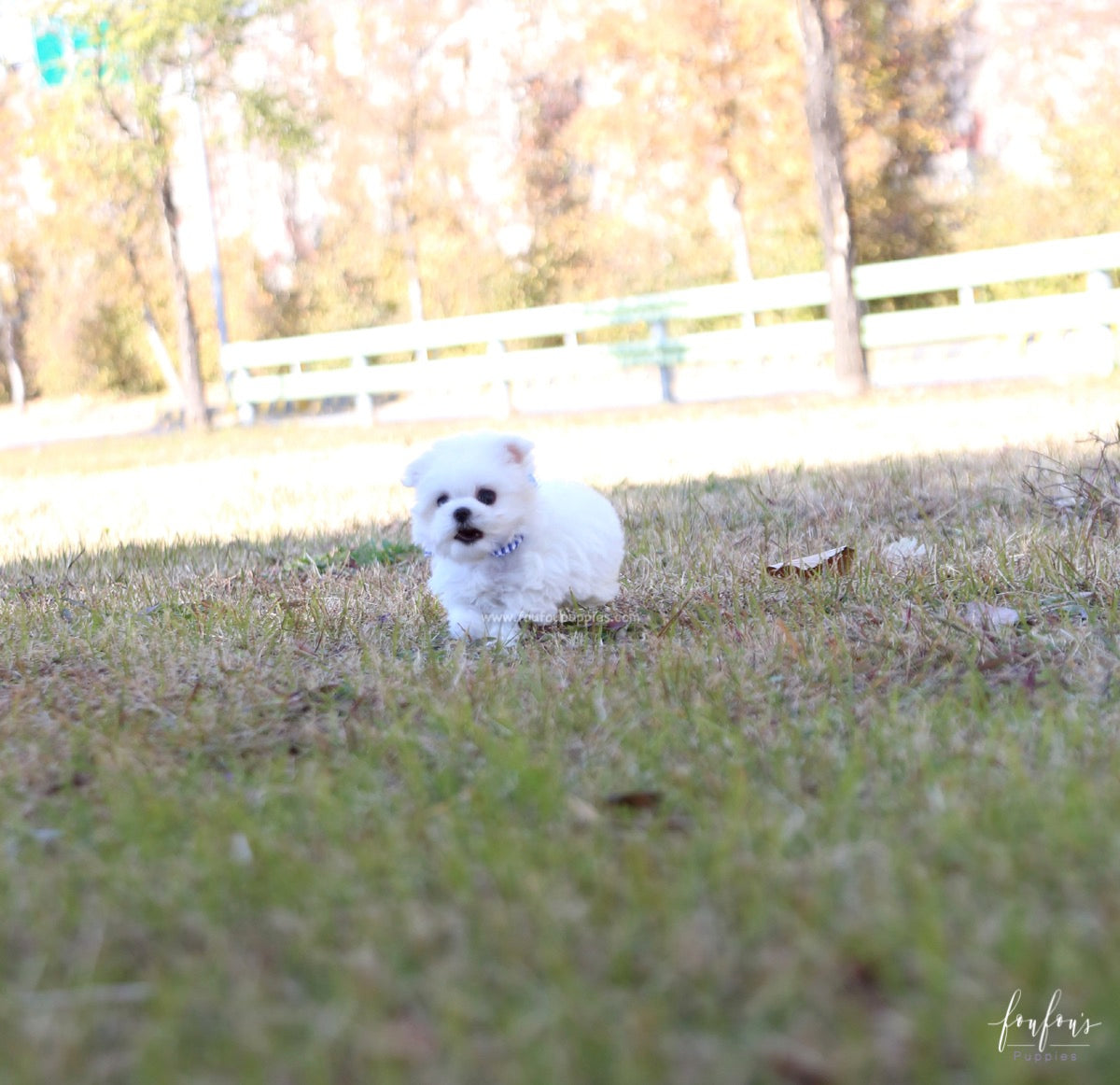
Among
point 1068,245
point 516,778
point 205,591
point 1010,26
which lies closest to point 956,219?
point 1010,26

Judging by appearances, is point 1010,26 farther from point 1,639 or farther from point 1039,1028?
point 1039,1028

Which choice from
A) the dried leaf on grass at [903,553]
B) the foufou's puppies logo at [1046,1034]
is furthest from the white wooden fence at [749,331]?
the foufou's puppies logo at [1046,1034]

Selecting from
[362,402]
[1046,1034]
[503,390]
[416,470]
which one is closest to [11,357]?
[362,402]

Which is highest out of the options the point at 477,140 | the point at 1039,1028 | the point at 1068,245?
the point at 477,140

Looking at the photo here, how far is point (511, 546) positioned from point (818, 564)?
0.95 metres

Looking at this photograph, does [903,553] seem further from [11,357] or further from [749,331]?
[11,357]

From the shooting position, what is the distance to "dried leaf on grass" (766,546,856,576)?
4.25 m

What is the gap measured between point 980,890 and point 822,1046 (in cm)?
45

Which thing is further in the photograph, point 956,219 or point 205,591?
point 956,219

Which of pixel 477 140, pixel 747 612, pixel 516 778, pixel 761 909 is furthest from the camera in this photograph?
pixel 477 140

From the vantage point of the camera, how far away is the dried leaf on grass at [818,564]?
425 centimetres

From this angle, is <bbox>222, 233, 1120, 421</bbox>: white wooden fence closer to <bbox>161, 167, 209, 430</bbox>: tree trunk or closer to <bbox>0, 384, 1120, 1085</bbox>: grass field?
<bbox>161, 167, 209, 430</bbox>: tree trunk

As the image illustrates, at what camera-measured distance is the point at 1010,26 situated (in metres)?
25.4

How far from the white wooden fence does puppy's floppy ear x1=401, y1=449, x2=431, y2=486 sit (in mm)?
10135
